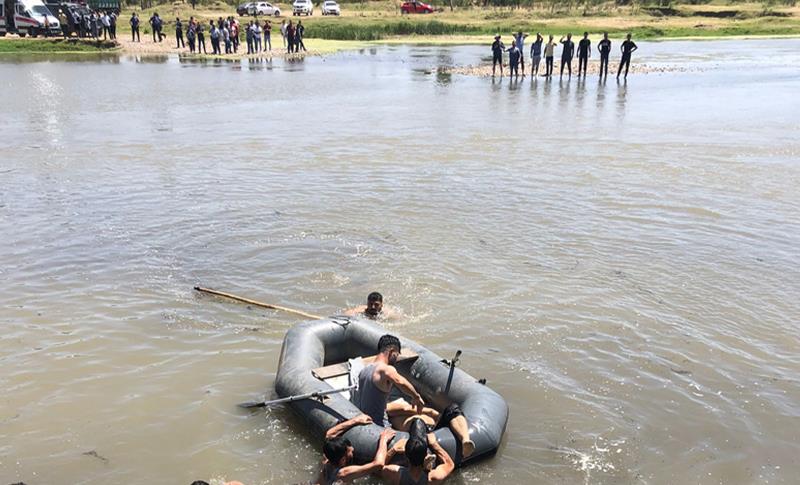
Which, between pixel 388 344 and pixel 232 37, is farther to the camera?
pixel 232 37

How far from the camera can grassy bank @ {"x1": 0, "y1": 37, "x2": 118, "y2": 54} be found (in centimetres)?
Answer: 4075


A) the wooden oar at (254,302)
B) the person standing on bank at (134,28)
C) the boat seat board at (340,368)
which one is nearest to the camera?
the boat seat board at (340,368)

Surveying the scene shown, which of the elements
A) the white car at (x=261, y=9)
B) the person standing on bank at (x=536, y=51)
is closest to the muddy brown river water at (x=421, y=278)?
the person standing on bank at (x=536, y=51)

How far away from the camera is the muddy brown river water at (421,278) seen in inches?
245

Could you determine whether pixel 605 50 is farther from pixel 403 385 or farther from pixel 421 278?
pixel 403 385

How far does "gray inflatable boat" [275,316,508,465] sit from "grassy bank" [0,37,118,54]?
132 feet

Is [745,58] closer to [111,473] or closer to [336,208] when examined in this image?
[336,208]

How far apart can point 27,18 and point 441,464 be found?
4690cm

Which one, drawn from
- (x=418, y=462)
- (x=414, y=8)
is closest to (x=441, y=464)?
(x=418, y=462)

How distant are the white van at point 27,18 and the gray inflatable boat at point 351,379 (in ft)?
145

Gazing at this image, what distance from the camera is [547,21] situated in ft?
211

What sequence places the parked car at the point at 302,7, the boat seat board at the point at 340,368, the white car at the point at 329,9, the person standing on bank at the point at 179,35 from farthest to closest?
the white car at the point at 329,9 → the parked car at the point at 302,7 → the person standing on bank at the point at 179,35 → the boat seat board at the point at 340,368

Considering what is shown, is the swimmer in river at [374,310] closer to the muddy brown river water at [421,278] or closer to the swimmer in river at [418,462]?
the muddy brown river water at [421,278]

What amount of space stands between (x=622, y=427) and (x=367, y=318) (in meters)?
2.94
